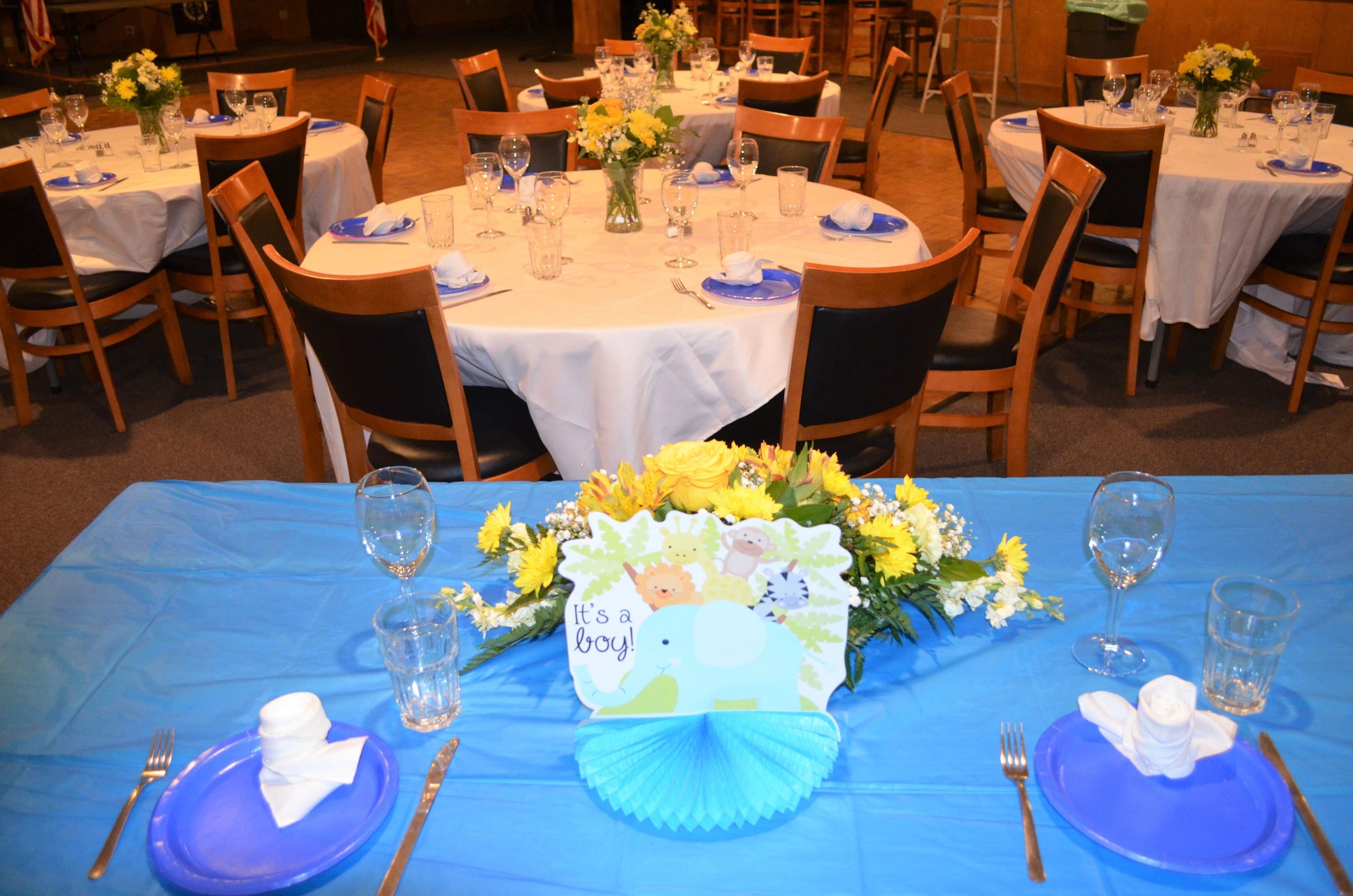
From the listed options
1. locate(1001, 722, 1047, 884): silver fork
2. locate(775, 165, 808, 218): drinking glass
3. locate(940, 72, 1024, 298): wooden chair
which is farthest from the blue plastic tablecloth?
locate(940, 72, 1024, 298): wooden chair

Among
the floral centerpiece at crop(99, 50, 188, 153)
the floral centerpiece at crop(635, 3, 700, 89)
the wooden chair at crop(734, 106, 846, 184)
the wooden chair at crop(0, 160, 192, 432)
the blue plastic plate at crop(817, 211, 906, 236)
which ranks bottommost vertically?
the wooden chair at crop(0, 160, 192, 432)

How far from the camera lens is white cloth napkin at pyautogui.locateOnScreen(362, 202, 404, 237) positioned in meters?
2.96

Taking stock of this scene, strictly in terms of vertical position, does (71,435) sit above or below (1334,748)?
below

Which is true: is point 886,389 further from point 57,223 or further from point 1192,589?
point 57,223

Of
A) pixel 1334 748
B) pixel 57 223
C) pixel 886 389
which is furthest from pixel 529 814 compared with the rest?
pixel 57 223

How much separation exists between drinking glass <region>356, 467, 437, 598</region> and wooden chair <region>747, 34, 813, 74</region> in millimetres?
5136

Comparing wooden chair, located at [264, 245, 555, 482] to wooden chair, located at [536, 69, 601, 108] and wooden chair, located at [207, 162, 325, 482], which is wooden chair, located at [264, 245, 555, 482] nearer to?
wooden chair, located at [207, 162, 325, 482]

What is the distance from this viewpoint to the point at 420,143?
8.21m

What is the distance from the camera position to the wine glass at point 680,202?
2.63 meters

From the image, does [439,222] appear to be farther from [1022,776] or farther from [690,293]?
[1022,776]

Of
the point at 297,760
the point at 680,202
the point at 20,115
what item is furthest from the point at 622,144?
the point at 20,115

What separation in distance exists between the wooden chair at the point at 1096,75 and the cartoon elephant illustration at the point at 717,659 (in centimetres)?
495

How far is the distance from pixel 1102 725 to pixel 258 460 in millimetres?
3200

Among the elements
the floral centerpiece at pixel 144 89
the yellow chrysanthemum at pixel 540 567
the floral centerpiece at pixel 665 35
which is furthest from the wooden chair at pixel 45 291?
the yellow chrysanthemum at pixel 540 567
